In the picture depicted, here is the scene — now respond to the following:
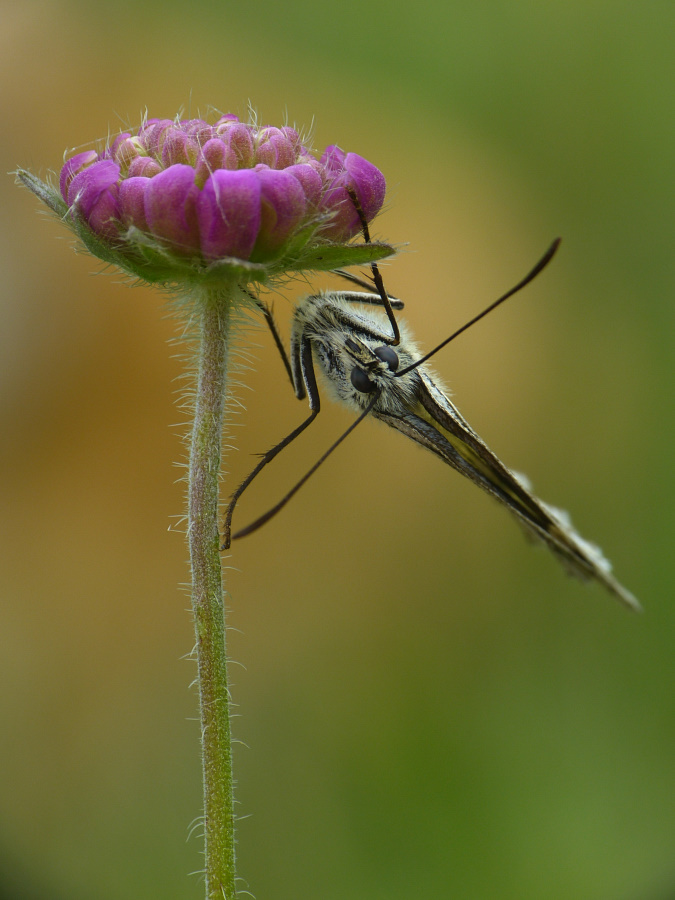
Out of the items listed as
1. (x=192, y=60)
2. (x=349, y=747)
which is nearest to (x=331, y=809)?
(x=349, y=747)

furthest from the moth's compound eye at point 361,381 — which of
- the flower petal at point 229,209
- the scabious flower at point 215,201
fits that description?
the flower petal at point 229,209

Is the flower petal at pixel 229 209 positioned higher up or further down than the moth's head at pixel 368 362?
higher up

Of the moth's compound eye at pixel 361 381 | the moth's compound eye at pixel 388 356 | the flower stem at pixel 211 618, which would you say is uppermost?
the moth's compound eye at pixel 388 356

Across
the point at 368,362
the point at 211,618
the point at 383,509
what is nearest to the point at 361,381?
the point at 368,362

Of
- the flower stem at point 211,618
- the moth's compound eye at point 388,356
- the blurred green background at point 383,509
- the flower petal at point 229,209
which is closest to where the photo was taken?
the flower petal at point 229,209

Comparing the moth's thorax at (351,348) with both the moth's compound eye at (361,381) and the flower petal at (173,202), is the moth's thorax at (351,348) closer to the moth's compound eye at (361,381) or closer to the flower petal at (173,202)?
the moth's compound eye at (361,381)

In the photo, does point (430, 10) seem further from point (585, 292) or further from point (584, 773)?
point (584, 773)
